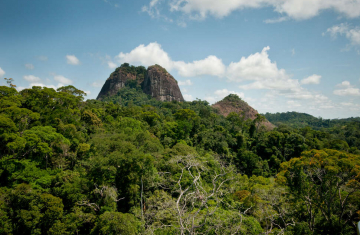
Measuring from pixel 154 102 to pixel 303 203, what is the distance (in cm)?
5955

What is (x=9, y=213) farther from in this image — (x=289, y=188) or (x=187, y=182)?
(x=289, y=188)

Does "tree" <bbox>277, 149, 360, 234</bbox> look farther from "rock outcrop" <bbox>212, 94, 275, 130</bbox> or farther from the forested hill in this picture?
the forested hill

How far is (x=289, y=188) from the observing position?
40.5 ft

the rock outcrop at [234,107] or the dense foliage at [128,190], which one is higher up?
the rock outcrop at [234,107]

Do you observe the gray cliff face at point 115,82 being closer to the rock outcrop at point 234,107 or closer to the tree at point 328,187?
the rock outcrop at point 234,107

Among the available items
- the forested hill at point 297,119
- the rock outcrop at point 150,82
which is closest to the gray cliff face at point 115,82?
the rock outcrop at point 150,82

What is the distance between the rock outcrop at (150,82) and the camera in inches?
2992

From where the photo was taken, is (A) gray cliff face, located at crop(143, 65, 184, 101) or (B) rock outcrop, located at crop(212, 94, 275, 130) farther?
(A) gray cliff face, located at crop(143, 65, 184, 101)

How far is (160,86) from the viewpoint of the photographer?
76.0m

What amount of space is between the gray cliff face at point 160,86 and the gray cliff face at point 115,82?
11714 mm

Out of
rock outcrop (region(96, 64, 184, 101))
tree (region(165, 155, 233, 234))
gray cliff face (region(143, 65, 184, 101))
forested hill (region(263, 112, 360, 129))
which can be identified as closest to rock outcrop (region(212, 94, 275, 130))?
gray cliff face (region(143, 65, 184, 101))

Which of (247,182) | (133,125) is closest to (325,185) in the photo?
(247,182)

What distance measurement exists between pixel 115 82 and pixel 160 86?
22149 mm

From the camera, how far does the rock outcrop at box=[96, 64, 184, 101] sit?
76000mm
